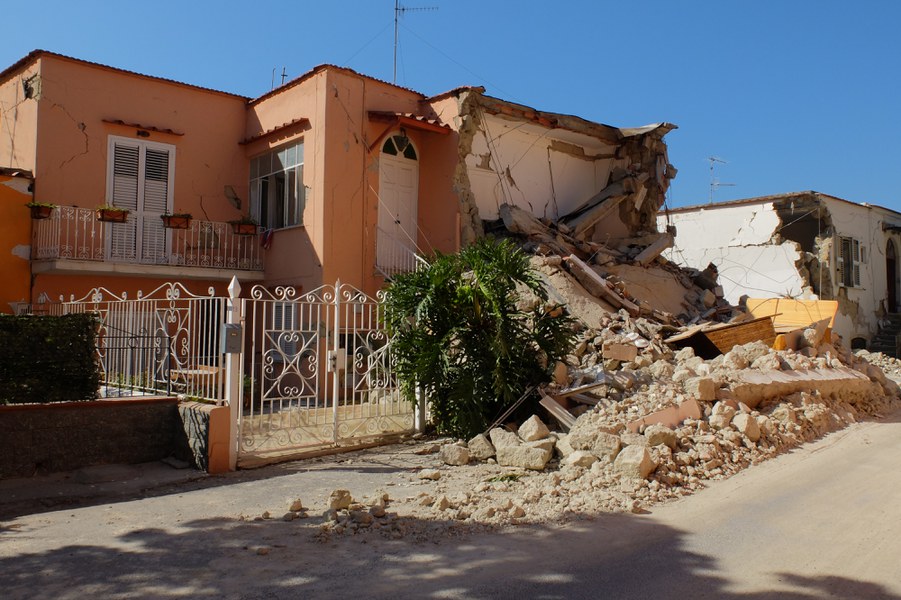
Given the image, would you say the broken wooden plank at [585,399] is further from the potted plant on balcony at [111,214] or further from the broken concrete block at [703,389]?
the potted plant on balcony at [111,214]

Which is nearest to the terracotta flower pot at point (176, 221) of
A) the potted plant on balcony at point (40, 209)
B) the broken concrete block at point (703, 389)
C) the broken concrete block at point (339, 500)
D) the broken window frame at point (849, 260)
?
the potted plant on balcony at point (40, 209)

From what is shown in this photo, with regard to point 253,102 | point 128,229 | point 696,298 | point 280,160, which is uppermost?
point 253,102

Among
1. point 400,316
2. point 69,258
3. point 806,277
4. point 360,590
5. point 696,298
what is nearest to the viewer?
point 360,590

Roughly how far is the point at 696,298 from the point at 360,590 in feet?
41.3

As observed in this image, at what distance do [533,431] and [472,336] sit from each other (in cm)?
147

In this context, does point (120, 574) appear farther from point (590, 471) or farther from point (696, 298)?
point (696, 298)

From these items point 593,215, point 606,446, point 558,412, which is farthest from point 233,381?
point 593,215

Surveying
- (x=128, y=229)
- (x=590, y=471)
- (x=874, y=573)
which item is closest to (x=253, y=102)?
(x=128, y=229)

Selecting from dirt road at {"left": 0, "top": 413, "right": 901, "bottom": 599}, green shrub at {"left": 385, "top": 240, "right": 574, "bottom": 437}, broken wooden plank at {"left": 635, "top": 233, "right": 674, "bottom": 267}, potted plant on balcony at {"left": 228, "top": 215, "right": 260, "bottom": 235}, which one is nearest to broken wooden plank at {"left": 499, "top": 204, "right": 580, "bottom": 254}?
broken wooden plank at {"left": 635, "top": 233, "right": 674, "bottom": 267}

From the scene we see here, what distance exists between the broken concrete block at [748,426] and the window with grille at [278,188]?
30.2 feet

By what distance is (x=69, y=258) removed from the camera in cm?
1272

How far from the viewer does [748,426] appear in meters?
7.55

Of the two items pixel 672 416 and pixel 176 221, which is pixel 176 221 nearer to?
pixel 176 221

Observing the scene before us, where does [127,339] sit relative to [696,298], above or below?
below
